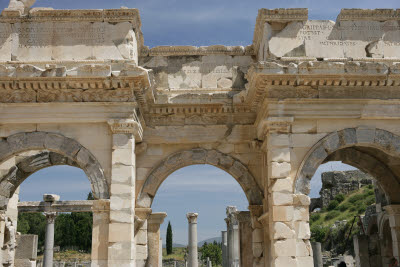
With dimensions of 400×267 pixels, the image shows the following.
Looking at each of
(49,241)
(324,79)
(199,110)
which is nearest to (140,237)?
(199,110)

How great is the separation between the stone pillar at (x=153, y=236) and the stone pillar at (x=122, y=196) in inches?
104

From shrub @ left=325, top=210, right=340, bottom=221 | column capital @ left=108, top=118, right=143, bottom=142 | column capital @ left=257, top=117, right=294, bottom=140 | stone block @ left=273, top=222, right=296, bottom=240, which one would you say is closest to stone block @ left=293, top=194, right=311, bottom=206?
stone block @ left=273, top=222, right=296, bottom=240

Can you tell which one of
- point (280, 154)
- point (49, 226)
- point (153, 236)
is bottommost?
point (153, 236)

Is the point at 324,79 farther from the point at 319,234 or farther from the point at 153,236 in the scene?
the point at 319,234

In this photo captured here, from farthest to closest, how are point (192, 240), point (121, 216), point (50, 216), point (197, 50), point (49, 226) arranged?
1. point (192, 240)
2. point (49, 226)
3. point (50, 216)
4. point (197, 50)
5. point (121, 216)

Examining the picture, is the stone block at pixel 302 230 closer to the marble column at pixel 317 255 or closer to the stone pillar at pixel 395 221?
the stone pillar at pixel 395 221

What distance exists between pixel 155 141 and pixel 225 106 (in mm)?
1838

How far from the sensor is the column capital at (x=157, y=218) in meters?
12.2

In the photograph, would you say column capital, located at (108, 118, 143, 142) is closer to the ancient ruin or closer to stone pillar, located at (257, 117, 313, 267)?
the ancient ruin

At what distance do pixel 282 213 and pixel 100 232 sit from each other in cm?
351

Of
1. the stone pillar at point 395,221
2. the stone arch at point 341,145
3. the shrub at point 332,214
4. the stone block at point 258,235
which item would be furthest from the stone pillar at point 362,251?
the shrub at point 332,214

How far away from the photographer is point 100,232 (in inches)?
372

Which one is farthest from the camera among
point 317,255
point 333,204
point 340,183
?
point 340,183

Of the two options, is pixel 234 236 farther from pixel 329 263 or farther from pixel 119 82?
pixel 119 82
